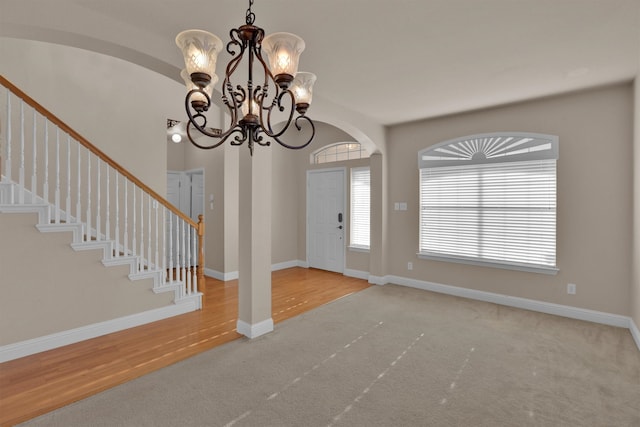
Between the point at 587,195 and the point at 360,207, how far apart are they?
3.19 m

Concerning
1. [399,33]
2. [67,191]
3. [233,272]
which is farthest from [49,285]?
[399,33]

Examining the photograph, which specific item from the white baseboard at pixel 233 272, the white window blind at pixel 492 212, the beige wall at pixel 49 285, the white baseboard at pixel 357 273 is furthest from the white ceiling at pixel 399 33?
the white baseboard at pixel 233 272

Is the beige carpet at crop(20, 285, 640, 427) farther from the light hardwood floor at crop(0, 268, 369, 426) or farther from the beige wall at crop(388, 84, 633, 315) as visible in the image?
the beige wall at crop(388, 84, 633, 315)

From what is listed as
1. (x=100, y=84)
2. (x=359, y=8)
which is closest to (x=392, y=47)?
(x=359, y=8)

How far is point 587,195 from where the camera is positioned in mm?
3674

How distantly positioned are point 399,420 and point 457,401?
0.49 meters

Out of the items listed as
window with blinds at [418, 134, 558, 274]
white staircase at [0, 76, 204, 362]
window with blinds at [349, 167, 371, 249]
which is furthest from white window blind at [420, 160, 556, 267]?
white staircase at [0, 76, 204, 362]

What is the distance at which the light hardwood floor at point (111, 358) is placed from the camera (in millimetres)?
2242

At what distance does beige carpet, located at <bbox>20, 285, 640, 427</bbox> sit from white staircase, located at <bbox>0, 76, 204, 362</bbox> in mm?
1377

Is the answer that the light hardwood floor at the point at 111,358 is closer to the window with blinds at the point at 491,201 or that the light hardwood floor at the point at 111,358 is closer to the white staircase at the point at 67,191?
the white staircase at the point at 67,191

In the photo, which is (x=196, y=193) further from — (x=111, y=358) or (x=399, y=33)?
(x=399, y=33)

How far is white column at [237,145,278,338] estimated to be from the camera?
322 cm

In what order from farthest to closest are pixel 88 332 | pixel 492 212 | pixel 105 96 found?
1. pixel 492 212
2. pixel 105 96
3. pixel 88 332

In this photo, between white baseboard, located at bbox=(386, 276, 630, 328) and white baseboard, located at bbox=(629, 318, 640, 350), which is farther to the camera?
white baseboard, located at bbox=(386, 276, 630, 328)
